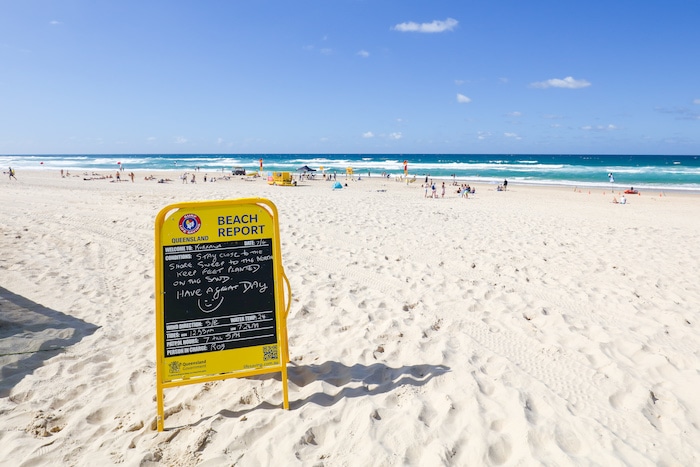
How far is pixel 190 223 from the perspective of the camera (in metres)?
3.17

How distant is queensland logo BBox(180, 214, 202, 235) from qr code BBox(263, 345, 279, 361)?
109 cm

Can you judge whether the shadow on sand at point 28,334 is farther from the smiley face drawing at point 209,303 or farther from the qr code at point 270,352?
the qr code at point 270,352

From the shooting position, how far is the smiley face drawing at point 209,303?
3.23 m

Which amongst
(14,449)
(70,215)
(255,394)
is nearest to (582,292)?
(255,394)

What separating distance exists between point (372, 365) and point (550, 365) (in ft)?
5.61

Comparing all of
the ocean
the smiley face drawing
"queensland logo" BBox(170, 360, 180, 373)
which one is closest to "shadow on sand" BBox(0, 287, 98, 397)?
"queensland logo" BBox(170, 360, 180, 373)

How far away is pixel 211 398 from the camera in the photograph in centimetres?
343

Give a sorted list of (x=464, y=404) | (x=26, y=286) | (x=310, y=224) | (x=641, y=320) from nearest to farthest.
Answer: (x=464, y=404) < (x=641, y=320) < (x=26, y=286) < (x=310, y=224)

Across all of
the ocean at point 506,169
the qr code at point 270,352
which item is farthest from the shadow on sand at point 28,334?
the ocean at point 506,169

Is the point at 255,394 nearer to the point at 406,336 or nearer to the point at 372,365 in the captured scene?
the point at 372,365

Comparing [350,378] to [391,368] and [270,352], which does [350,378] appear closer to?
[391,368]

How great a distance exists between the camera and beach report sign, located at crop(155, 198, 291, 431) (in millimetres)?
3143

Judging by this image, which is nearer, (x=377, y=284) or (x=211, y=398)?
(x=211, y=398)

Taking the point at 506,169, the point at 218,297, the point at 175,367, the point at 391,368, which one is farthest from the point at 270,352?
the point at 506,169
